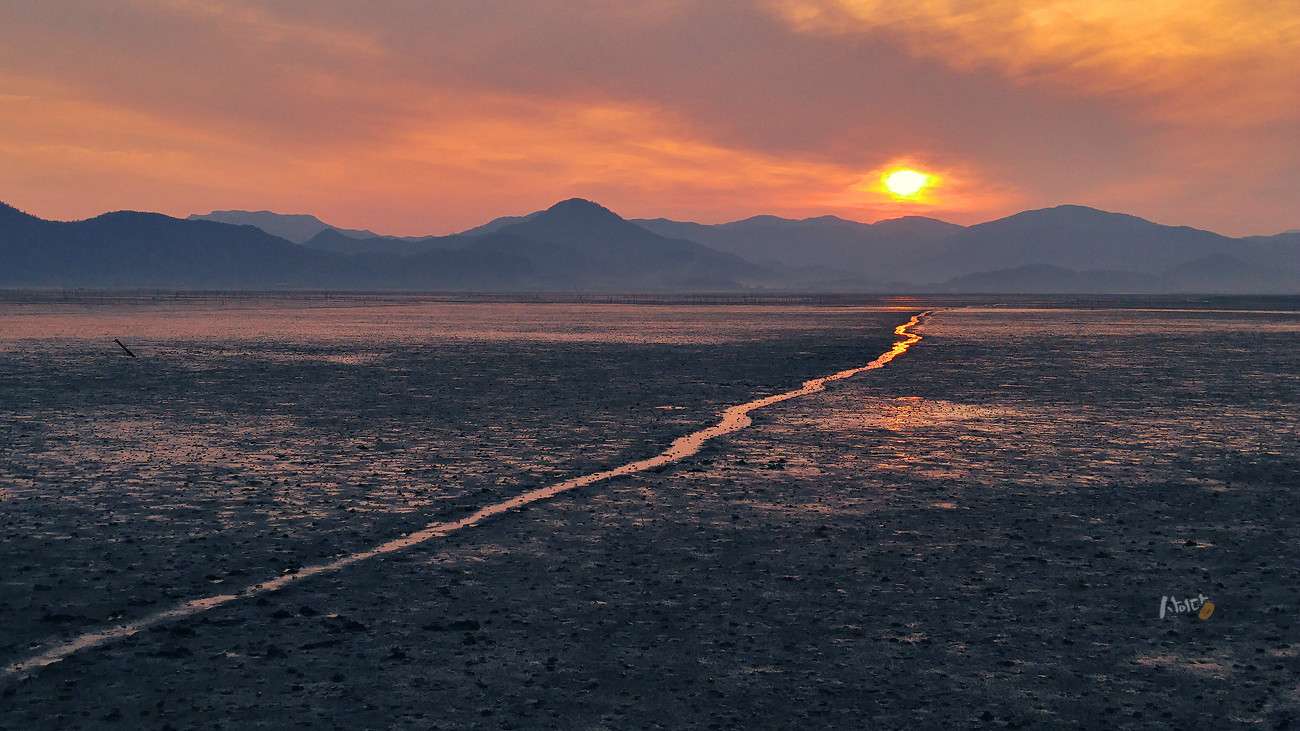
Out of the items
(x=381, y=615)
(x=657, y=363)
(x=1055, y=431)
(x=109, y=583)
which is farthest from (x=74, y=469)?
(x=657, y=363)

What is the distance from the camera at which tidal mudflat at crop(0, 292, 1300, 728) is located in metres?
6.76

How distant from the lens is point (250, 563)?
32.5 ft

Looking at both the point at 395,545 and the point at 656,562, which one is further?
the point at 395,545

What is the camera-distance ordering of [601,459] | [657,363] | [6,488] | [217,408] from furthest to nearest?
[657,363] < [217,408] < [601,459] < [6,488]

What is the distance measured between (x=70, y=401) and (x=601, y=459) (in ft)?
48.3

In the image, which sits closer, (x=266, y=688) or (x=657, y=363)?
(x=266, y=688)

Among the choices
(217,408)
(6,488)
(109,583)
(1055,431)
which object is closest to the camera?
(109,583)

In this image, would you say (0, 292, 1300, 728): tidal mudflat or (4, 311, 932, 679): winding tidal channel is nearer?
(0, 292, 1300, 728): tidal mudflat

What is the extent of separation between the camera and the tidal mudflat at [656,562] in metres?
6.76

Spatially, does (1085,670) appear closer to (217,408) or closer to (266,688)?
(266,688)

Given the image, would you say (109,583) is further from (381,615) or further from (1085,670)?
(1085,670)

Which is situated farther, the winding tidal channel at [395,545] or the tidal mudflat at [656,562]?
the winding tidal channel at [395,545]

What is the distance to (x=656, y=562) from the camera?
32.7 ft

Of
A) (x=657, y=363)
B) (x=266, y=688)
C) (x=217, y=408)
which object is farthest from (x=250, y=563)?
(x=657, y=363)
